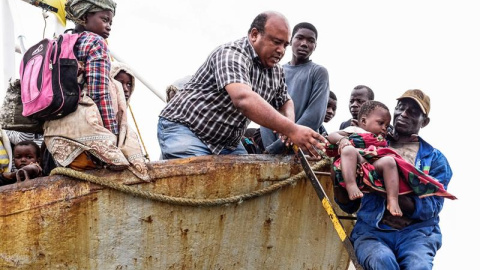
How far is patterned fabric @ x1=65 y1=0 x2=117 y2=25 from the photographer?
4.17 m

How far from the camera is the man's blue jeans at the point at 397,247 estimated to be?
3461 millimetres

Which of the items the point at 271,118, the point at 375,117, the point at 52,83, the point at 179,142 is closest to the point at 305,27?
the point at 375,117

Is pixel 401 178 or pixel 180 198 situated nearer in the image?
pixel 401 178

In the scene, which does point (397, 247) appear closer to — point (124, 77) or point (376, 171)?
point (376, 171)

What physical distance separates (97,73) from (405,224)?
2.15 meters

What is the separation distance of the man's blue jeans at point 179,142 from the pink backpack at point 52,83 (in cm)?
81

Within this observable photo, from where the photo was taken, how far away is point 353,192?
11.7ft

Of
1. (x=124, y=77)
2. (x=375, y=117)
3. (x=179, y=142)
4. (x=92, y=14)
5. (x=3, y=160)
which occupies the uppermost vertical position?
(x=92, y=14)

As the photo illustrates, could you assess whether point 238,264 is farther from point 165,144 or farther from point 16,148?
point 16,148

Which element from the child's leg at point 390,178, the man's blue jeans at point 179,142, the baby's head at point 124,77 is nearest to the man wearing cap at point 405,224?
the child's leg at point 390,178

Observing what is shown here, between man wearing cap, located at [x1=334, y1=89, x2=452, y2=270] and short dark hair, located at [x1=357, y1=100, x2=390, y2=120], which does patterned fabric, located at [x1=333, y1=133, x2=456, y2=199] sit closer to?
man wearing cap, located at [x1=334, y1=89, x2=452, y2=270]

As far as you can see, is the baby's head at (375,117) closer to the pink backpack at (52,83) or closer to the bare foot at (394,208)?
the bare foot at (394,208)

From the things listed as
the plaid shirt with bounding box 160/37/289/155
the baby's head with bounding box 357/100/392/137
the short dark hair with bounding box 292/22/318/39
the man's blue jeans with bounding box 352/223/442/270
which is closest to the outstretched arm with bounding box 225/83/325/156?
the plaid shirt with bounding box 160/37/289/155

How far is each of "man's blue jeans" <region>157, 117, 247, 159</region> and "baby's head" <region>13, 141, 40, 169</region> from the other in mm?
1299
